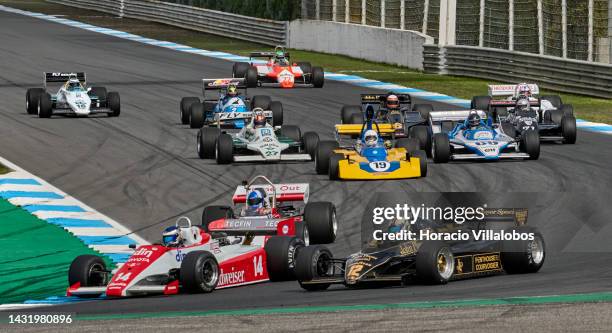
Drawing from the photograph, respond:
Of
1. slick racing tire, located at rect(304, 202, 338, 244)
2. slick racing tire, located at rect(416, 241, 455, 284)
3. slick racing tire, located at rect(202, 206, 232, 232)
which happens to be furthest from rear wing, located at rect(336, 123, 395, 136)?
slick racing tire, located at rect(416, 241, 455, 284)

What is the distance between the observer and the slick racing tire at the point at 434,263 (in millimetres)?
15422

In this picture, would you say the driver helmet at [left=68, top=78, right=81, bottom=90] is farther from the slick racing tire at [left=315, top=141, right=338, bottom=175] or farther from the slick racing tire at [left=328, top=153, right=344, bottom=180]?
the slick racing tire at [left=328, top=153, right=344, bottom=180]

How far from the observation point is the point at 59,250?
1962 centimetres

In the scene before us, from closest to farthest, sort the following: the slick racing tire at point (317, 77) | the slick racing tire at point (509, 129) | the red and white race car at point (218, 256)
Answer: the red and white race car at point (218, 256), the slick racing tire at point (509, 129), the slick racing tire at point (317, 77)

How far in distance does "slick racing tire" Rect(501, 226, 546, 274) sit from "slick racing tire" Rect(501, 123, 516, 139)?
11.9m

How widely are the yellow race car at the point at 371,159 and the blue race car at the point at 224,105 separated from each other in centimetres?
544

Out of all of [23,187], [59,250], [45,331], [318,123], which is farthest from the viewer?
[318,123]

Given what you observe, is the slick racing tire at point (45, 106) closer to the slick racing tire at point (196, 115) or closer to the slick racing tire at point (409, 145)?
the slick racing tire at point (196, 115)

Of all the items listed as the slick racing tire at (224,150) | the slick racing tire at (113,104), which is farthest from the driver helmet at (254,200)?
the slick racing tire at (113,104)

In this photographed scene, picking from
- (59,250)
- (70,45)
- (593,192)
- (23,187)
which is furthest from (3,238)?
(70,45)

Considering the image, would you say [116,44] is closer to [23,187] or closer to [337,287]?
[23,187]

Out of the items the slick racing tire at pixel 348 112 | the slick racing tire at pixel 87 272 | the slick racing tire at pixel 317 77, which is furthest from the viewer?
the slick racing tire at pixel 317 77

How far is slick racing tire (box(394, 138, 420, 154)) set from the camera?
2625 centimetres

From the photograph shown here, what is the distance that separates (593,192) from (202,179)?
23.5 feet
